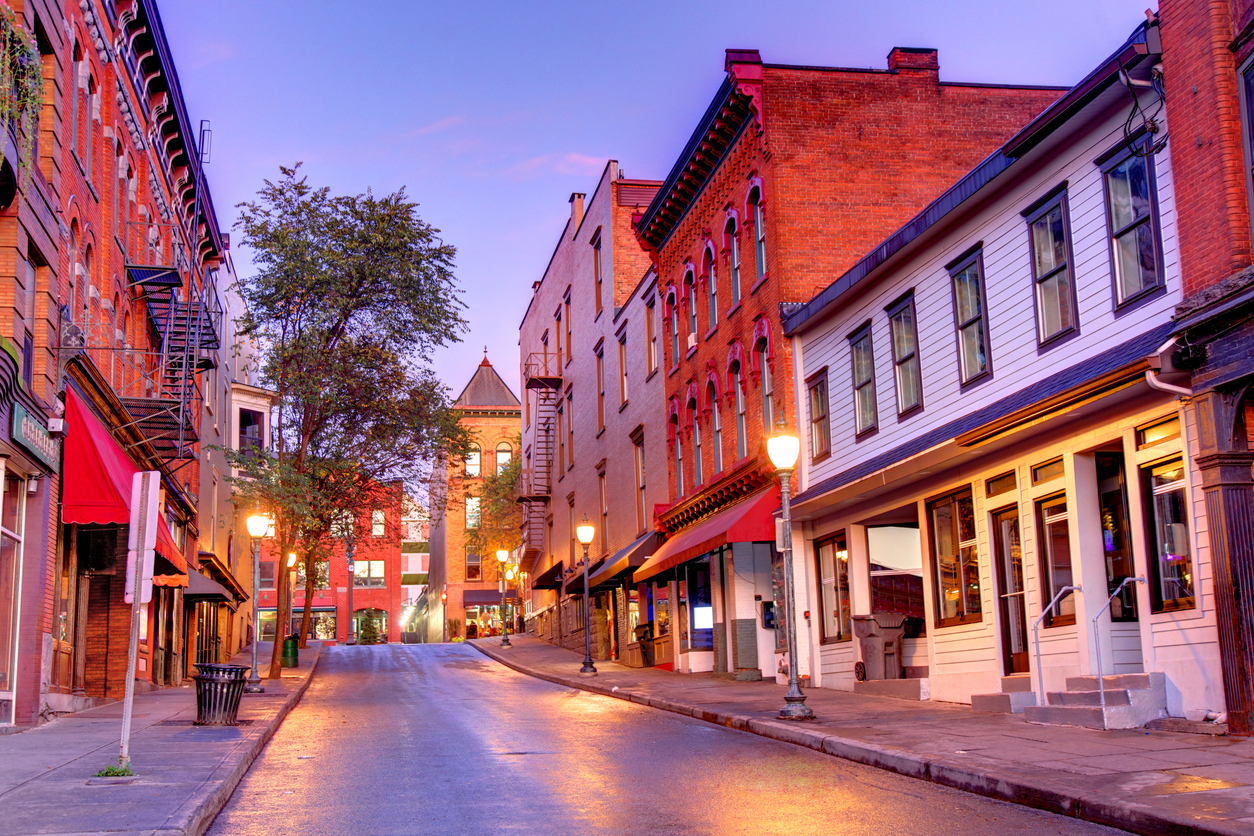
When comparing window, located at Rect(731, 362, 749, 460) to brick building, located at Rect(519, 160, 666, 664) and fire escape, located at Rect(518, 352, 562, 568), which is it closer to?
brick building, located at Rect(519, 160, 666, 664)

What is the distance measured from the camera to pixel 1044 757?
35.0 ft

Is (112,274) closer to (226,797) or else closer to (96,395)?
(96,395)

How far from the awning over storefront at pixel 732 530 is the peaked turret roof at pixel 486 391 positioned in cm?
5351

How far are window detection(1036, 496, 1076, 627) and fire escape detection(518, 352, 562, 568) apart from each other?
35.4 m

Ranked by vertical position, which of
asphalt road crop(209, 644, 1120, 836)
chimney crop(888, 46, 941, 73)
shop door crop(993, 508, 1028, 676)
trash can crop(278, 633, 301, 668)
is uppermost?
chimney crop(888, 46, 941, 73)

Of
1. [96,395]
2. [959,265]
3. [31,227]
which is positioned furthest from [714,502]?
[31,227]

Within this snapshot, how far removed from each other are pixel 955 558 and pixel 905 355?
342 centimetres

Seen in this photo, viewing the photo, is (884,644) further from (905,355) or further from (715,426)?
(715,426)

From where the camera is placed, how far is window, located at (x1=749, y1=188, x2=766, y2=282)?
24.5 metres

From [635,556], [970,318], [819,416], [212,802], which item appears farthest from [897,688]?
[635,556]

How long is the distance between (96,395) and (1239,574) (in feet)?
55.8

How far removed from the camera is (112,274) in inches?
888

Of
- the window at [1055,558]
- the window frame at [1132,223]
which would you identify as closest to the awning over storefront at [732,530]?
the window at [1055,558]

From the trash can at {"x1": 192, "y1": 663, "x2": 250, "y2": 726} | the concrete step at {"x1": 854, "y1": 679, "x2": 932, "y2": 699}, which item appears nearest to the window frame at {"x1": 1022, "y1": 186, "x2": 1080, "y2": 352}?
the concrete step at {"x1": 854, "y1": 679, "x2": 932, "y2": 699}
